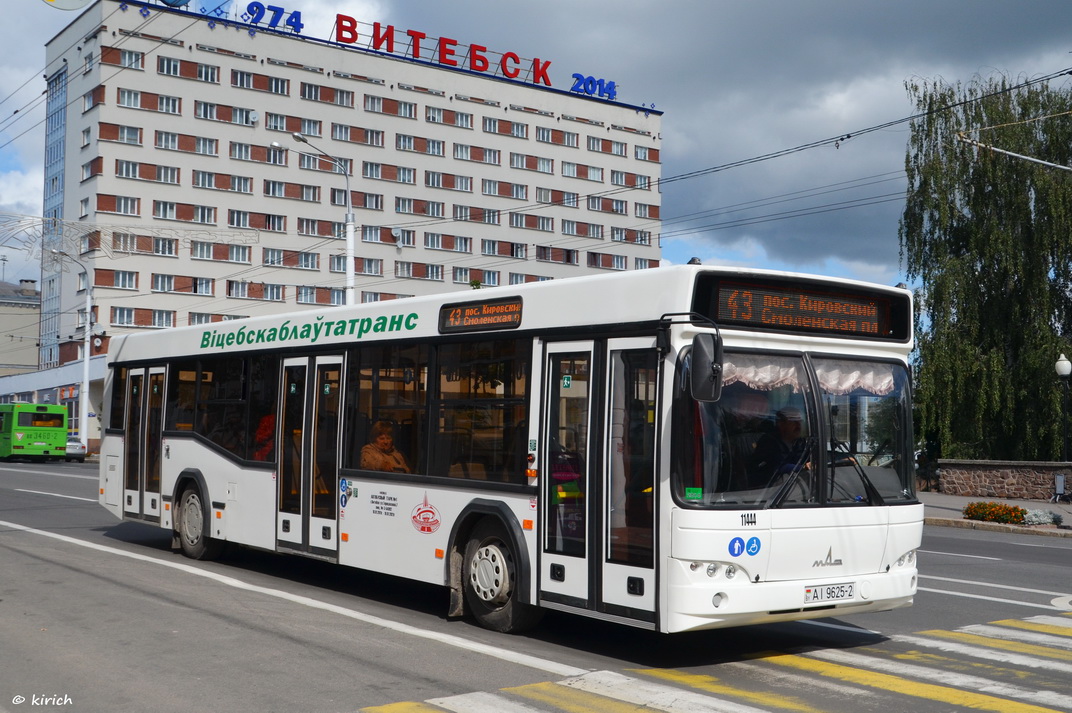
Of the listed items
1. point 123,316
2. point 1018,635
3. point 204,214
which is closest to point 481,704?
point 1018,635

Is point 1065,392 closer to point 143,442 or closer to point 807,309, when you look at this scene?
point 143,442

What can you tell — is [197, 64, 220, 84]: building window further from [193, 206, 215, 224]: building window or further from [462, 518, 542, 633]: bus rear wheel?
[462, 518, 542, 633]: bus rear wheel

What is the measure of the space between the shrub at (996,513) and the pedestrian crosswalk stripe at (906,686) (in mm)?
16958

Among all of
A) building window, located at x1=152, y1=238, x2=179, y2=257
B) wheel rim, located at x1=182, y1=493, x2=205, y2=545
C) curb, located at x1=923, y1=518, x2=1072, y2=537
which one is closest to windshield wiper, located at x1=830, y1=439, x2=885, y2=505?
wheel rim, located at x1=182, y1=493, x2=205, y2=545

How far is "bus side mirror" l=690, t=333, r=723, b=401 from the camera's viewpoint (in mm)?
7488

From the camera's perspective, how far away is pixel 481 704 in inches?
269

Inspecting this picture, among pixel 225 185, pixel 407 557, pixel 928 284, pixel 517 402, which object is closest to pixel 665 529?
pixel 517 402

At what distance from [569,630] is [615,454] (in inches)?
86.7

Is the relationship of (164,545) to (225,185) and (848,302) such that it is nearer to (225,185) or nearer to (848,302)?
(848,302)

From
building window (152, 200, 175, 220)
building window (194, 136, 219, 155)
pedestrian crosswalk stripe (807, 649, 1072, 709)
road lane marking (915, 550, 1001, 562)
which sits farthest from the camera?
building window (194, 136, 219, 155)

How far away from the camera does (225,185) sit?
A: 83125 millimetres

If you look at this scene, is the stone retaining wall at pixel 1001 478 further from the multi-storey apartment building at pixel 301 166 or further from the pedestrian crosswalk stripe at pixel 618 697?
the multi-storey apartment building at pixel 301 166

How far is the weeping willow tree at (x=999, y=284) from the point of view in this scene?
34.0 metres

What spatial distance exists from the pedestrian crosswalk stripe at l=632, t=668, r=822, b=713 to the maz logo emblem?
117 centimetres
